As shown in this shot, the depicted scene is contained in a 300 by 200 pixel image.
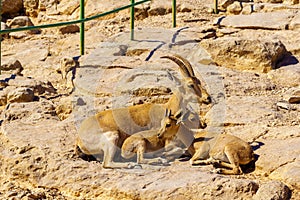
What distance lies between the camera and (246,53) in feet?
28.7

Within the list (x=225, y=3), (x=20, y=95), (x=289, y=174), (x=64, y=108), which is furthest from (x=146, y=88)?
(x=225, y=3)

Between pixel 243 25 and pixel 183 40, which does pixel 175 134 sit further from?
pixel 243 25

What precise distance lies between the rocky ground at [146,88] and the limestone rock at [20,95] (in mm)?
13

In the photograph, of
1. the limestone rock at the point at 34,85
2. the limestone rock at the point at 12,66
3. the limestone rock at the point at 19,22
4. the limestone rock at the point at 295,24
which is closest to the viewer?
the limestone rock at the point at 34,85

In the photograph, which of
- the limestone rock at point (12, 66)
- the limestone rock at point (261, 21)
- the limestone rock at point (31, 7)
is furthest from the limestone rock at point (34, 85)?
the limestone rock at point (31, 7)

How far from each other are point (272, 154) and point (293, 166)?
0.33m

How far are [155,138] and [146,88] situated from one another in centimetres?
140

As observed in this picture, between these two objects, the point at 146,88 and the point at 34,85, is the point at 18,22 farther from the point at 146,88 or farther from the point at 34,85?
the point at 146,88

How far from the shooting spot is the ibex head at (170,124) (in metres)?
6.12

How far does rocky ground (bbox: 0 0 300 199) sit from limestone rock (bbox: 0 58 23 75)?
2 cm

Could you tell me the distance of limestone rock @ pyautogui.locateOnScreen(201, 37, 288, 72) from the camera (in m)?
8.68

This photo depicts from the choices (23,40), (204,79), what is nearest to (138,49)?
(204,79)

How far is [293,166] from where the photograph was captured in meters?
5.46

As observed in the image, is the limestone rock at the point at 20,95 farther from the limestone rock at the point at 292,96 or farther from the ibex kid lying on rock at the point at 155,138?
the limestone rock at the point at 292,96
